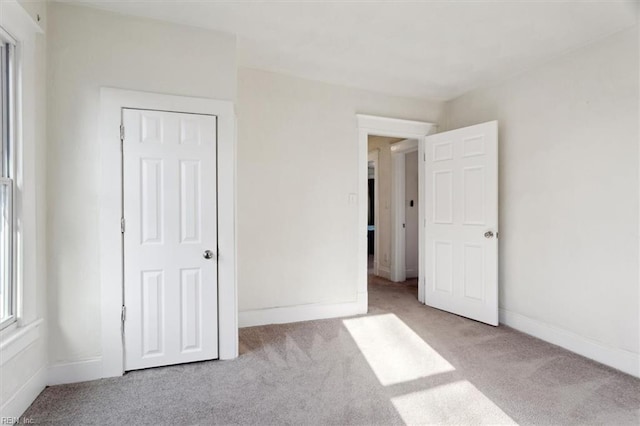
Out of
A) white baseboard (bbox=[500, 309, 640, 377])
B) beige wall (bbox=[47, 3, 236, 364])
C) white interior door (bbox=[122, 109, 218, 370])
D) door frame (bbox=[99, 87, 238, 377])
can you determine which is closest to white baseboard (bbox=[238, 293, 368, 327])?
white interior door (bbox=[122, 109, 218, 370])

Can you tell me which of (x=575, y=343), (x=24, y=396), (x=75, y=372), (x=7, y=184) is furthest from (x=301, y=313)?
(x=7, y=184)

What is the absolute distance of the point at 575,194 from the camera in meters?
2.82

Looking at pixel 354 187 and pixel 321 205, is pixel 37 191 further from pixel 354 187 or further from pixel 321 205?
pixel 354 187

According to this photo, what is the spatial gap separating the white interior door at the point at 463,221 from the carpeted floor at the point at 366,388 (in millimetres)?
602

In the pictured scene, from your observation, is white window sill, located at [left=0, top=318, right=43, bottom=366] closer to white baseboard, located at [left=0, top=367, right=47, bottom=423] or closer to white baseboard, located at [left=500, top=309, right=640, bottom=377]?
white baseboard, located at [left=0, top=367, right=47, bottom=423]

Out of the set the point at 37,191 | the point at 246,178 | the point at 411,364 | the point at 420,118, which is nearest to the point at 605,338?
the point at 411,364

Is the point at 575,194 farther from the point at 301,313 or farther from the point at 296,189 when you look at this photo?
the point at 301,313

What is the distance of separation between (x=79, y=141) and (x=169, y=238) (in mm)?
869

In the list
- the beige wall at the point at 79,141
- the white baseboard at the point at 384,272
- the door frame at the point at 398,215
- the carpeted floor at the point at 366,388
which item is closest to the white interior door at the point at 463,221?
the carpeted floor at the point at 366,388

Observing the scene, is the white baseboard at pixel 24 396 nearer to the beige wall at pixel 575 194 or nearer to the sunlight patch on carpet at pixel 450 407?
the sunlight patch on carpet at pixel 450 407

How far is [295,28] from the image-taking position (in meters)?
2.57

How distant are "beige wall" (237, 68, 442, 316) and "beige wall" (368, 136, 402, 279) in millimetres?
1745

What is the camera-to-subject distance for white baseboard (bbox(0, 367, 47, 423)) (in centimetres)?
178

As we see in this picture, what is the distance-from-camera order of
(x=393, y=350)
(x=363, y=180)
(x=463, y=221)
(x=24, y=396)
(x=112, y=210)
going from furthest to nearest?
(x=363, y=180)
(x=463, y=221)
(x=393, y=350)
(x=112, y=210)
(x=24, y=396)
